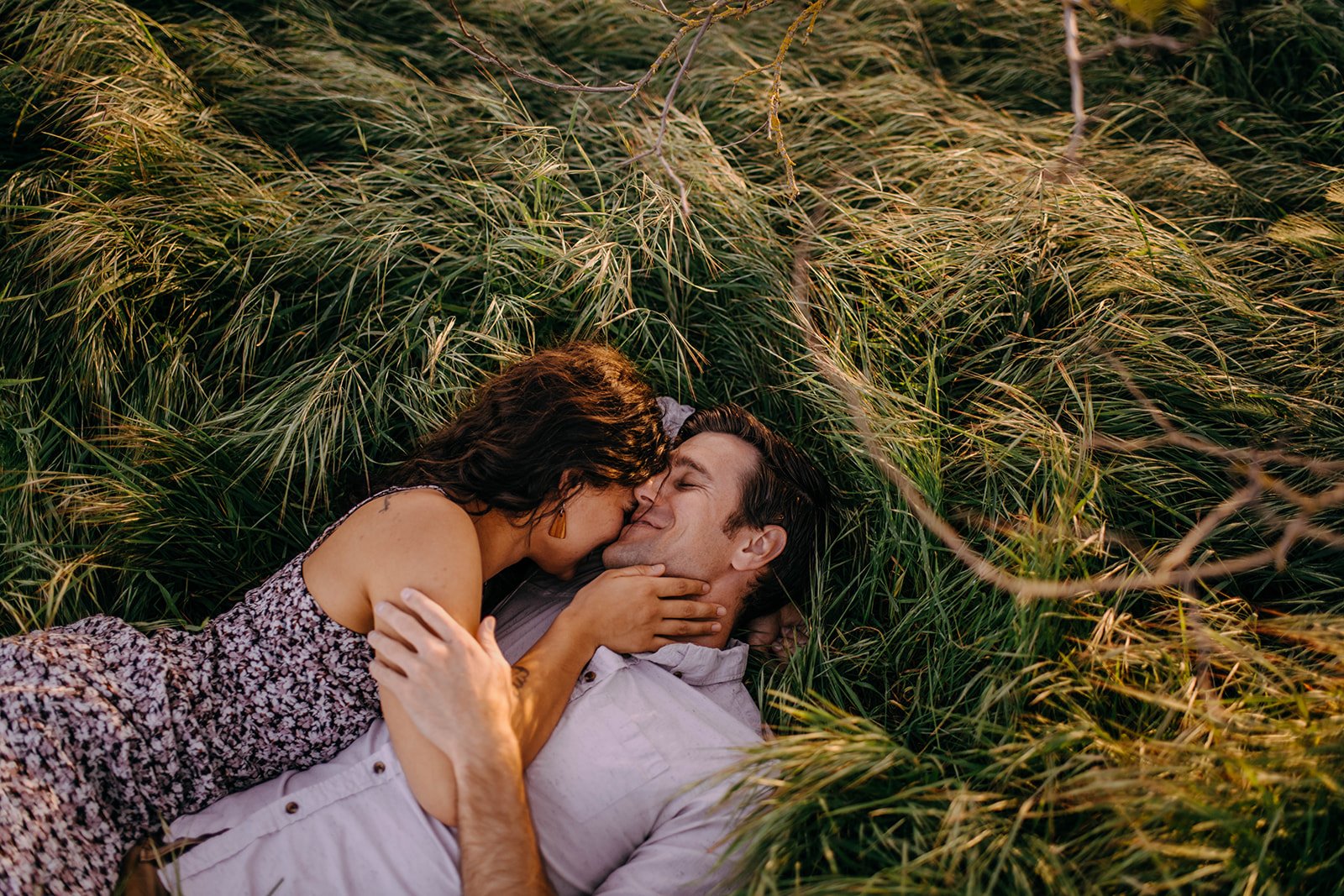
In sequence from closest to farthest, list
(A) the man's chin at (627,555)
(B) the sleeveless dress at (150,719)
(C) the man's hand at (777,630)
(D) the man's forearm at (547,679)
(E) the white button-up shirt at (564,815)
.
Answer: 1. (B) the sleeveless dress at (150,719)
2. (E) the white button-up shirt at (564,815)
3. (D) the man's forearm at (547,679)
4. (A) the man's chin at (627,555)
5. (C) the man's hand at (777,630)

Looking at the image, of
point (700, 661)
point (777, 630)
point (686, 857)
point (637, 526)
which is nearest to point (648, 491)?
point (637, 526)

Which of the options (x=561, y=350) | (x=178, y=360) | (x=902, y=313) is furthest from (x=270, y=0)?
(x=902, y=313)

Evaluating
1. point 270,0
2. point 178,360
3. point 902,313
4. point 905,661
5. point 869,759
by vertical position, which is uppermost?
point 270,0

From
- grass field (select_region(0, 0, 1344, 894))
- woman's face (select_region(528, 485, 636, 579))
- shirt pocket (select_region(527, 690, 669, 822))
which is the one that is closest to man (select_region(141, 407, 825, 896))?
shirt pocket (select_region(527, 690, 669, 822))

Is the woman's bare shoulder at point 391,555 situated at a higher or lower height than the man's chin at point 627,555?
higher

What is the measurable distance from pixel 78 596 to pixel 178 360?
0.81 m

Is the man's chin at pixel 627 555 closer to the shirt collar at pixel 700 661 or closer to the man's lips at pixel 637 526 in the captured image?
the man's lips at pixel 637 526

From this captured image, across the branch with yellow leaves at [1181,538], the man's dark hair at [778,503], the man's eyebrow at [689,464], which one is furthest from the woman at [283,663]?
the branch with yellow leaves at [1181,538]

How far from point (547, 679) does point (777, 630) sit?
2.98ft

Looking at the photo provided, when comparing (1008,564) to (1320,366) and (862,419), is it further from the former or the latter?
(1320,366)

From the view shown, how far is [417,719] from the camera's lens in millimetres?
1969

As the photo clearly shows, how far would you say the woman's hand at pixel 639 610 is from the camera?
2.35 meters

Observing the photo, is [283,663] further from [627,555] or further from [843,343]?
[843,343]

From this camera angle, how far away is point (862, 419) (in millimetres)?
2635
